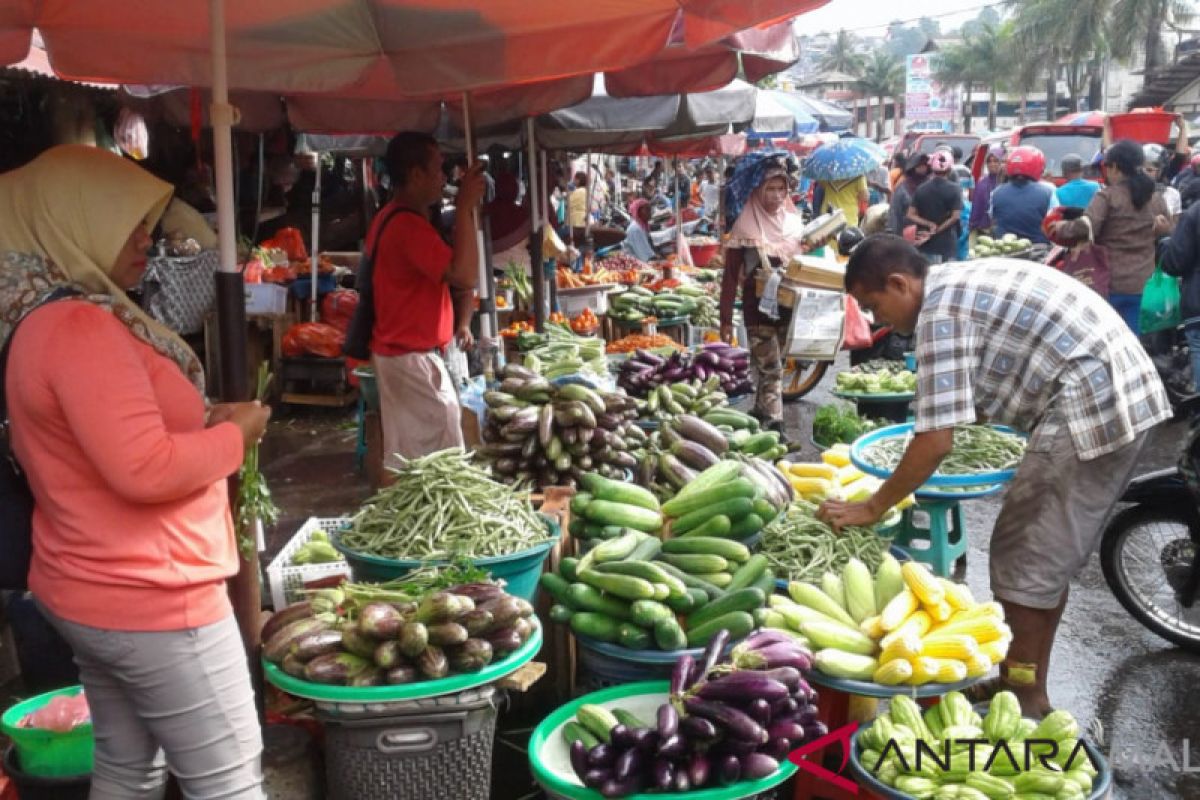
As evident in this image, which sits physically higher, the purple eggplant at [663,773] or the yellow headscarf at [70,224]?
the yellow headscarf at [70,224]

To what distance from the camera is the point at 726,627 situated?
359 centimetres

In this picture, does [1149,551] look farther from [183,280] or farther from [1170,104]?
[1170,104]

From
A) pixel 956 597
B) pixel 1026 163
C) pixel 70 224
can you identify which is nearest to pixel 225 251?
pixel 70 224

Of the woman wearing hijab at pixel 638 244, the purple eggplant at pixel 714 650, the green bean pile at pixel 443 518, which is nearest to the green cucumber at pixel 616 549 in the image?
the green bean pile at pixel 443 518

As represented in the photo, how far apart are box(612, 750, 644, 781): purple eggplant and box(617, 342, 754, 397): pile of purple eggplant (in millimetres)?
4665

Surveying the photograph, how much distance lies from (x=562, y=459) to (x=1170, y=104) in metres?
30.3

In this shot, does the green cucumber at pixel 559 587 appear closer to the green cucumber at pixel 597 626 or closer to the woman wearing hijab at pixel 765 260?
the green cucumber at pixel 597 626

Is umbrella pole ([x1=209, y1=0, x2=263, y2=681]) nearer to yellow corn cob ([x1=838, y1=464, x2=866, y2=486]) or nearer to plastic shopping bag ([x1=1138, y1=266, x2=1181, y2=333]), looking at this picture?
yellow corn cob ([x1=838, y1=464, x2=866, y2=486])

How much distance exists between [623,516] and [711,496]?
0.37 m

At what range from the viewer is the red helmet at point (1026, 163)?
43.5 feet

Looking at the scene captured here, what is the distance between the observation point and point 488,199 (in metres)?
10.6

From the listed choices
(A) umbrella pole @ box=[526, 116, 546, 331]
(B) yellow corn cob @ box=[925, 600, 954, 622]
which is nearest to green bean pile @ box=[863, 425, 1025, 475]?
(B) yellow corn cob @ box=[925, 600, 954, 622]

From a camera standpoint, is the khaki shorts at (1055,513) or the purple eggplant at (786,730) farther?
the khaki shorts at (1055,513)

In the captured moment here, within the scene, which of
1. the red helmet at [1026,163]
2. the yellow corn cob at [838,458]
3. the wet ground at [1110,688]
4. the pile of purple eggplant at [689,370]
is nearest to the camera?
the wet ground at [1110,688]
